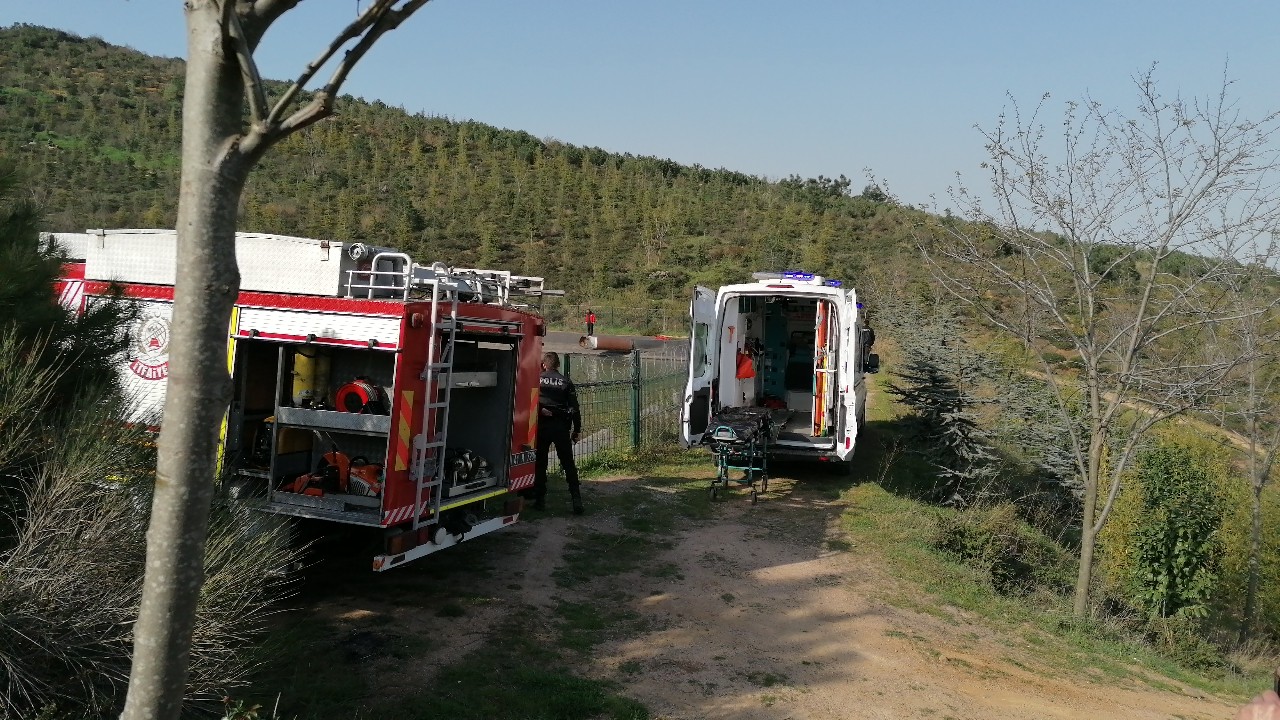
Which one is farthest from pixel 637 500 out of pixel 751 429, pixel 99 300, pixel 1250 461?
pixel 1250 461

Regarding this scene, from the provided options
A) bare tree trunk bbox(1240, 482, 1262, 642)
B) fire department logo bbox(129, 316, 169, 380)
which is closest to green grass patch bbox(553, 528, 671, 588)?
fire department logo bbox(129, 316, 169, 380)

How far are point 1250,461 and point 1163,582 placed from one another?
13.4ft

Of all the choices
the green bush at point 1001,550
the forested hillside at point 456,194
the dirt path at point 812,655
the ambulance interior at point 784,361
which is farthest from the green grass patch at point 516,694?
the forested hillside at point 456,194

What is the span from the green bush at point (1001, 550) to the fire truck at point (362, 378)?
5465 mm

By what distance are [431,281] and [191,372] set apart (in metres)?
4.74

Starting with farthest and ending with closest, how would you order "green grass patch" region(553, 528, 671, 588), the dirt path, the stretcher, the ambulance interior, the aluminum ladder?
the ambulance interior < the stretcher < "green grass patch" region(553, 528, 671, 588) < the aluminum ladder < the dirt path

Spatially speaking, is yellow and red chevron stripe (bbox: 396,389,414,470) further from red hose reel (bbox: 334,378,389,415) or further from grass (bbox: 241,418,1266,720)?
grass (bbox: 241,418,1266,720)

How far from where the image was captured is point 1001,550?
35.9ft

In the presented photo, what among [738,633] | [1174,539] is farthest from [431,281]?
[1174,539]

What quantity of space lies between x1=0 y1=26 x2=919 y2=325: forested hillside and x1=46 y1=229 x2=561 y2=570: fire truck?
26.2 m

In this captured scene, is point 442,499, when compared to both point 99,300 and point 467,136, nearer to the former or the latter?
point 99,300

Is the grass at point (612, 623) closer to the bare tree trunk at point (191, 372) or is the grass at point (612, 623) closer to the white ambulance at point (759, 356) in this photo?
the white ambulance at point (759, 356)

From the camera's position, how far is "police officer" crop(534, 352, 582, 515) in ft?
32.9

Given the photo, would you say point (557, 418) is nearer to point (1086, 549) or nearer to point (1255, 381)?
point (1086, 549)
